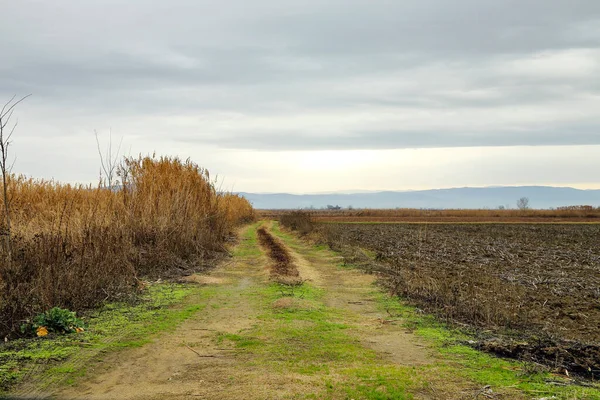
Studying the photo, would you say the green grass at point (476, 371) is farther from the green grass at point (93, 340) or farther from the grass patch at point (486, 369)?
the green grass at point (93, 340)

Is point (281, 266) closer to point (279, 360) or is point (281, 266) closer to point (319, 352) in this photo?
point (319, 352)

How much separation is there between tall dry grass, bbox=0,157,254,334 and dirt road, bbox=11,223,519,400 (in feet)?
6.72

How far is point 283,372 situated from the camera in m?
5.67

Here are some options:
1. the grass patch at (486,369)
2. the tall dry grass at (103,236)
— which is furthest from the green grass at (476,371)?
the tall dry grass at (103,236)

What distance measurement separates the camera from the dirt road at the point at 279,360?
5102mm

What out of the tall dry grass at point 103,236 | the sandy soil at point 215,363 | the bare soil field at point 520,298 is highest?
the tall dry grass at point 103,236

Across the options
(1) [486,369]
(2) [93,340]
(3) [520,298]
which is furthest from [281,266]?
(1) [486,369]

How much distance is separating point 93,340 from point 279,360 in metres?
2.66

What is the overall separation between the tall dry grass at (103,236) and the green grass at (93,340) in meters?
0.56

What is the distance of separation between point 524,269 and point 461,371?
11641mm

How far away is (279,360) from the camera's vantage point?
6164mm

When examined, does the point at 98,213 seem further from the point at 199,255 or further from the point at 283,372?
the point at 283,372

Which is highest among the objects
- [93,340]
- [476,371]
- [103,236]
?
[103,236]

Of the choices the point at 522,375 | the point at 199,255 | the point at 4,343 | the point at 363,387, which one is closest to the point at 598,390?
the point at 522,375
